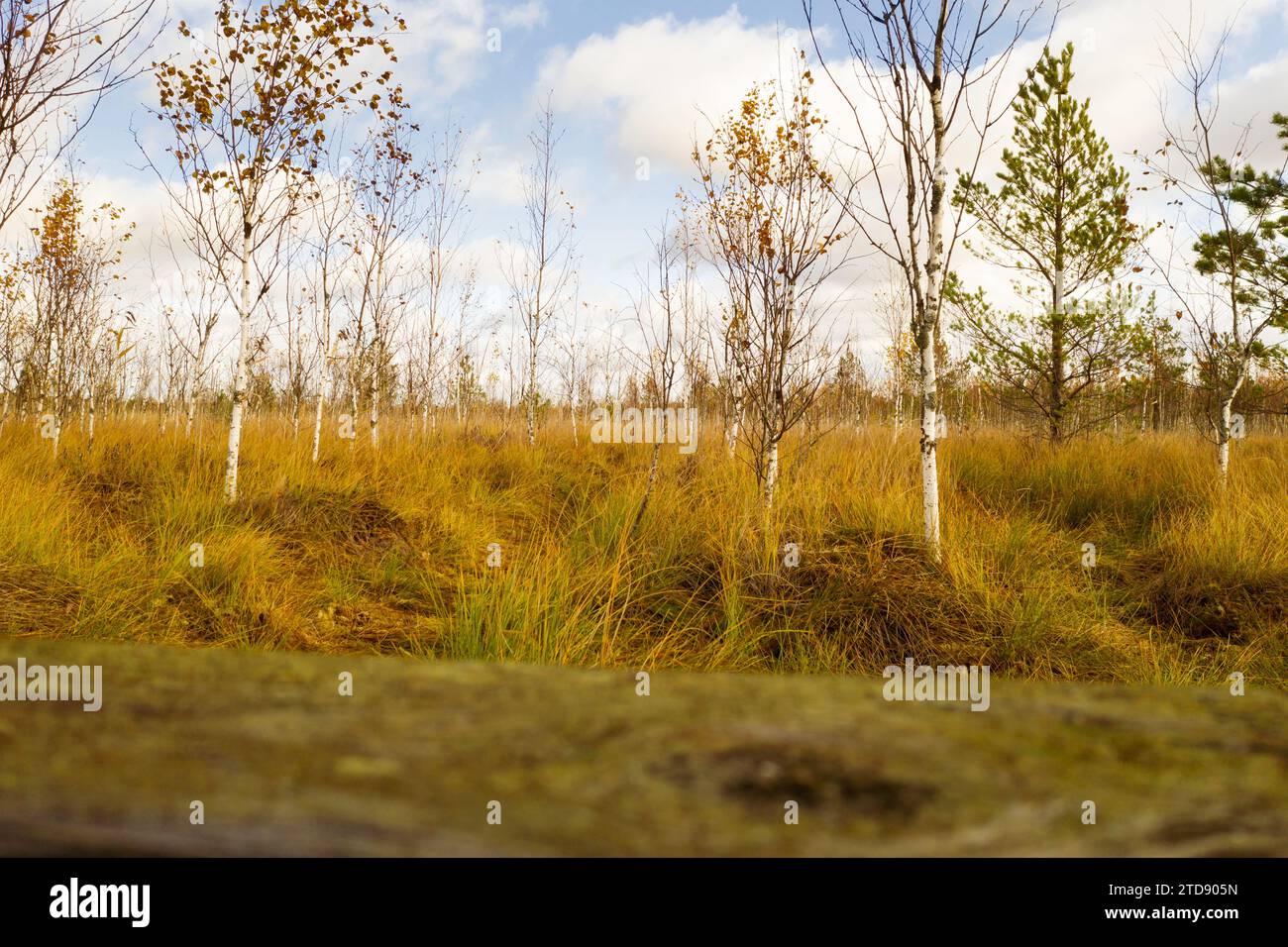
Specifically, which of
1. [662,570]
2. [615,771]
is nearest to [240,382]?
[662,570]

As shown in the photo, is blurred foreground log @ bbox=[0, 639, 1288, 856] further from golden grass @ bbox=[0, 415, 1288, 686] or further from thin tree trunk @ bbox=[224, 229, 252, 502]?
thin tree trunk @ bbox=[224, 229, 252, 502]

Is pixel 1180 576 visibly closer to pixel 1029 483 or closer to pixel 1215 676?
pixel 1215 676

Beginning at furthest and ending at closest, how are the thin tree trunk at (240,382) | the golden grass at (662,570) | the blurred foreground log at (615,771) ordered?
the thin tree trunk at (240,382), the golden grass at (662,570), the blurred foreground log at (615,771)

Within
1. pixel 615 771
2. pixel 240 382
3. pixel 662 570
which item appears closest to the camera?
pixel 615 771

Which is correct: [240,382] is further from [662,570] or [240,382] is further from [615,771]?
[615,771]

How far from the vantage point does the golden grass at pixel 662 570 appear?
3.67 meters

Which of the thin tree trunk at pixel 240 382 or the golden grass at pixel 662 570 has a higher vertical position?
the thin tree trunk at pixel 240 382

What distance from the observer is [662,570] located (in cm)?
412

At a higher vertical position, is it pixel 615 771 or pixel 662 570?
pixel 615 771

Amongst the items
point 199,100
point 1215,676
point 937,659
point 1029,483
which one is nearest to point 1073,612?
point 1215,676

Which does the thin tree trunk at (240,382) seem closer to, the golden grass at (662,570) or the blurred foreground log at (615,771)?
the golden grass at (662,570)

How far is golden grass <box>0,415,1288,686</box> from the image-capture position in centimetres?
367

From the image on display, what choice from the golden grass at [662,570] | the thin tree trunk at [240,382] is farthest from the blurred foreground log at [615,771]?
the thin tree trunk at [240,382]
